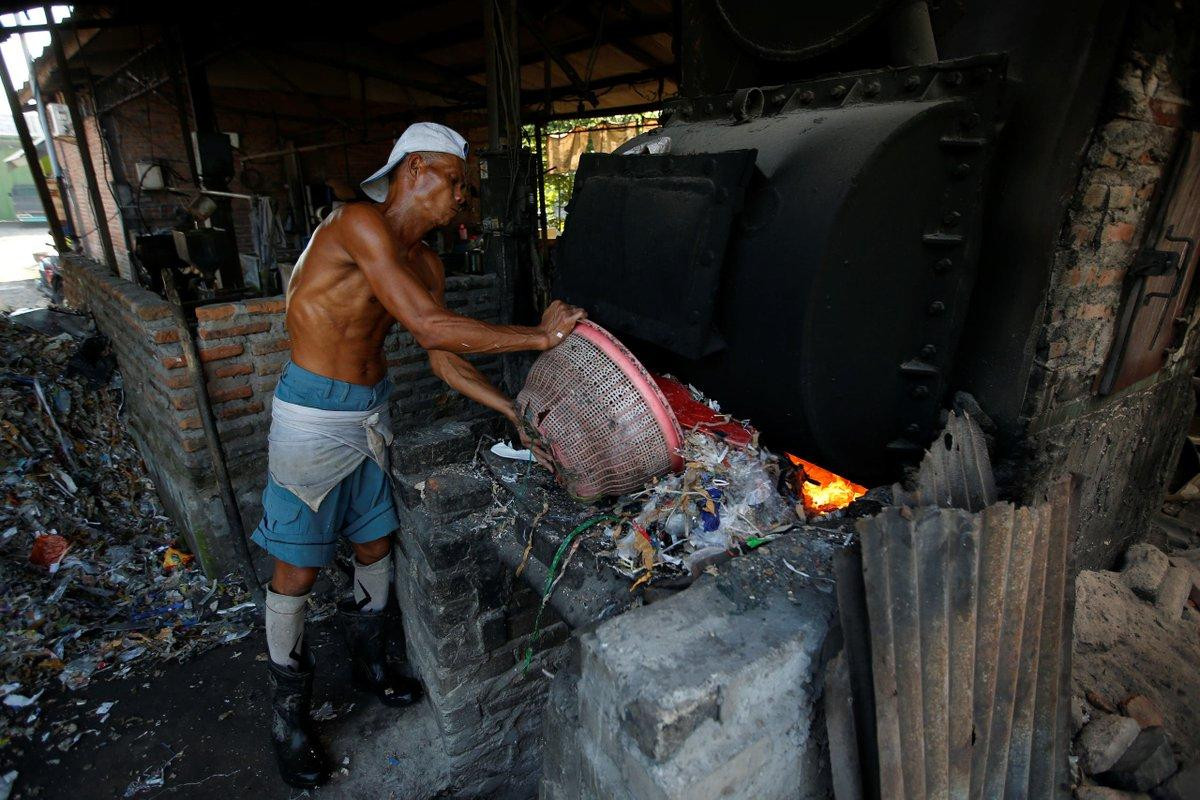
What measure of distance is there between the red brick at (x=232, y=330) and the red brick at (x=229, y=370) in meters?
0.18

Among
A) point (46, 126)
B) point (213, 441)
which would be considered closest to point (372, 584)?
point (213, 441)

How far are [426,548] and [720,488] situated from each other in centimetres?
121

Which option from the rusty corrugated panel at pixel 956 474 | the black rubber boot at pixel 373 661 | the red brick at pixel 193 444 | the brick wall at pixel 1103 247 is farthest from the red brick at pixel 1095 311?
the red brick at pixel 193 444

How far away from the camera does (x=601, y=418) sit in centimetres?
210

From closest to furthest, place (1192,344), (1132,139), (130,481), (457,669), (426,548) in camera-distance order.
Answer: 1. (1132,139)
2. (426,548)
3. (457,669)
4. (1192,344)
5. (130,481)

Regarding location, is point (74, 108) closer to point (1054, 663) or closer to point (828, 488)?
point (828, 488)

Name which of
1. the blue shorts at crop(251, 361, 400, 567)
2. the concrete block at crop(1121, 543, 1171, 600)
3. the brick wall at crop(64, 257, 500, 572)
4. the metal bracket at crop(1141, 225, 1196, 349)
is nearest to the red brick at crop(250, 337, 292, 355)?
the brick wall at crop(64, 257, 500, 572)

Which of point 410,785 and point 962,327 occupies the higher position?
point 962,327

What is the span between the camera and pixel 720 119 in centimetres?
276

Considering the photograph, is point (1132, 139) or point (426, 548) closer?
point (1132, 139)

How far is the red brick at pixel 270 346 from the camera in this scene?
12.2ft

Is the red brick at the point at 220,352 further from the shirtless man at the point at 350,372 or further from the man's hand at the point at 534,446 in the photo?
the man's hand at the point at 534,446

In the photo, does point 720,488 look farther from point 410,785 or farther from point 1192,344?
point 1192,344

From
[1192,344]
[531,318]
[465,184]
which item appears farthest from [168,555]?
[1192,344]
